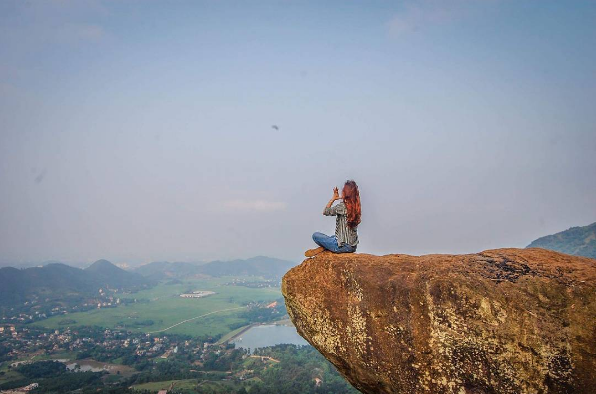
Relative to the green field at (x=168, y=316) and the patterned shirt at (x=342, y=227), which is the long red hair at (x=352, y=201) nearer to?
the patterned shirt at (x=342, y=227)

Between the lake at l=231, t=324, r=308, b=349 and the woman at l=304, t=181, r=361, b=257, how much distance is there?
9732 centimetres

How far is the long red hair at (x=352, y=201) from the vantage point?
9648mm

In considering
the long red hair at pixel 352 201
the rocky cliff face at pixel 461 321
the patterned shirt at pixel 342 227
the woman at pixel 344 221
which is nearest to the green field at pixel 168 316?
the woman at pixel 344 221

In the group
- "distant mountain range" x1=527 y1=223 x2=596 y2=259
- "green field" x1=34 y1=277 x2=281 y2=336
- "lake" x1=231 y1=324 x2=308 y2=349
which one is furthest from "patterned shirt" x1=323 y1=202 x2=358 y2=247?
"green field" x1=34 y1=277 x2=281 y2=336

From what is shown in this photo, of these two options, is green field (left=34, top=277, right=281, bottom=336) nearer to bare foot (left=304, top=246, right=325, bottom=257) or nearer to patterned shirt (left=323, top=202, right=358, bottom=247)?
bare foot (left=304, top=246, right=325, bottom=257)

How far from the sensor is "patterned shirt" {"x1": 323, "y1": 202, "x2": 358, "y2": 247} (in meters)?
9.77

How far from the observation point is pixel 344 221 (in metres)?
9.91

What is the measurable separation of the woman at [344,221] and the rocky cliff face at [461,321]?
27.1 inches

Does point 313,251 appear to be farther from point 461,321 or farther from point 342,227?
point 461,321

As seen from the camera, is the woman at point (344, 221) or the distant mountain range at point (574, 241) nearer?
the woman at point (344, 221)

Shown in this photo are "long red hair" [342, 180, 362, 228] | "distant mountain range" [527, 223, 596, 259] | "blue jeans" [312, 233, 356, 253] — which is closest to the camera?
"long red hair" [342, 180, 362, 228]

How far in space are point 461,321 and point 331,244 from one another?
12.8ft

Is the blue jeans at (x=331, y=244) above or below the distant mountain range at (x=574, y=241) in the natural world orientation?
below

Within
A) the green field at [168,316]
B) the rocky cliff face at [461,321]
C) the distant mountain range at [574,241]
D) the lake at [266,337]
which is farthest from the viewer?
the green field at [168,316]
